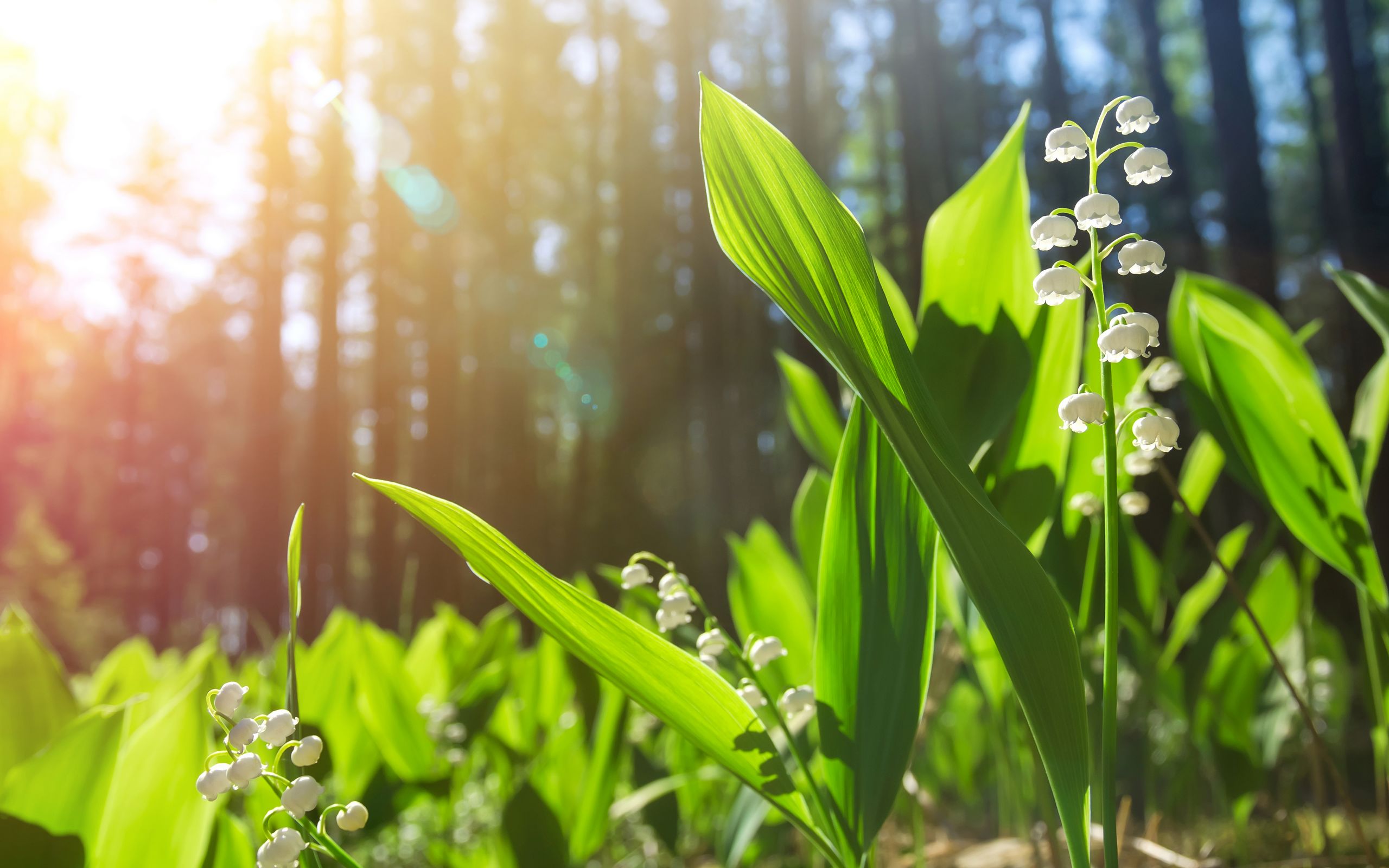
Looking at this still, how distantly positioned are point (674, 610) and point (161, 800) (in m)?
0.40

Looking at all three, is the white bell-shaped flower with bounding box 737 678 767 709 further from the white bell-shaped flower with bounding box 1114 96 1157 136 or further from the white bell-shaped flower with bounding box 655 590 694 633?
the white bell-shaped flower with bounding box 1114 96 1157 136

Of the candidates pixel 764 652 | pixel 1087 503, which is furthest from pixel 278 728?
pixel 1087 503

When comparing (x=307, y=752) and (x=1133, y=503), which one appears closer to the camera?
(x=307, y=752)

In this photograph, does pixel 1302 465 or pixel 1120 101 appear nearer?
pixel 1120 101

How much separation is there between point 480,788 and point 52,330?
1011 centimetres

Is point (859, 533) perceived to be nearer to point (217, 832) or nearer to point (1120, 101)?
point (1120, 101)

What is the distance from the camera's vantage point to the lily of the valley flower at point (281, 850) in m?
0.37

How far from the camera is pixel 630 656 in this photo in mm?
459

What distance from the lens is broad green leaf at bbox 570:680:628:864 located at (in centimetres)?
99

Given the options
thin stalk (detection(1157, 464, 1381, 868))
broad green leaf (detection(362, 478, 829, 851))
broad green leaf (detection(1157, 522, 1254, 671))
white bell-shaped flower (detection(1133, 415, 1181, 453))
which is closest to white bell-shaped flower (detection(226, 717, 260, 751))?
broad green leaf (detection(362, 478, 829, 851))

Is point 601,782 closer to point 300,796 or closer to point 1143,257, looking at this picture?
point 300,796

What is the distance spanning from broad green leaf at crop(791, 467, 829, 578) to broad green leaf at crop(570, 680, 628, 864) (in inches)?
11.8

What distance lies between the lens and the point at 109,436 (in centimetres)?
1362

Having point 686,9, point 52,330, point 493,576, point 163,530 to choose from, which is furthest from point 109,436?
point 493,576
